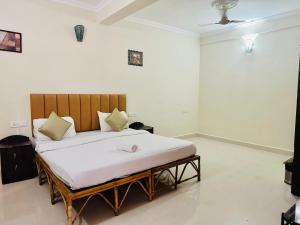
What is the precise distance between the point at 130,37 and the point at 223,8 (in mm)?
1975

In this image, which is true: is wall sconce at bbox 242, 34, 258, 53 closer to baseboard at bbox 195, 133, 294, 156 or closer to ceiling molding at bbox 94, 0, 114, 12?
baseboard at bbox 195, 133, 294, 156

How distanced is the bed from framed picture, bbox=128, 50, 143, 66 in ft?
4.10

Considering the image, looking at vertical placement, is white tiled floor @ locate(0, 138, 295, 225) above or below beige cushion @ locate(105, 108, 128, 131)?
below

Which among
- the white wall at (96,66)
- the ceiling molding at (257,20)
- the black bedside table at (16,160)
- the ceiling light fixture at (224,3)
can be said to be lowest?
the black bedside table at (16,160)

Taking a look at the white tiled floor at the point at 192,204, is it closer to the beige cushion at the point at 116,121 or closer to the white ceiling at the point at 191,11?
the beige cushion at the point at 116,121

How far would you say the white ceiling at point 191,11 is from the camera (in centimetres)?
384

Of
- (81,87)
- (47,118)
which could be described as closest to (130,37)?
(81,87)

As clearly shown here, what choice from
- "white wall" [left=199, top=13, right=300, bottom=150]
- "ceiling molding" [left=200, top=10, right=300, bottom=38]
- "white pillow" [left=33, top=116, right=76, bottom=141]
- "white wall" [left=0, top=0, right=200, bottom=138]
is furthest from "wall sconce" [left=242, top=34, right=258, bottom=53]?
"white pillow" [left=33, top=116, right=76, bottom=141]

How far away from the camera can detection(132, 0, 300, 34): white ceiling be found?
3855 mm

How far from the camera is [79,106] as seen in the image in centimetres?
400

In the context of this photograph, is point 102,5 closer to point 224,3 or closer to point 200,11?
point 200,11

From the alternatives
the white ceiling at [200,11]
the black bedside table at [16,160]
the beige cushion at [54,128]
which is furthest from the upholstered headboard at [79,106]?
the white ceiling at [200,11]

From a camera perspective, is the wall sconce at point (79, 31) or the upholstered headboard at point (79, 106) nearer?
the upholstered headboard at point (79, 106)

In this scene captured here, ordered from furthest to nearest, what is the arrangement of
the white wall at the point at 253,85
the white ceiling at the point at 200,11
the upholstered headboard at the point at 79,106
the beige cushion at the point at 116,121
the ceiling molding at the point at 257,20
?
the white wall at the point at 253,85, the ceiling molding at the point at 257,20, the beige cushion at the point at 116,121, the white ceiling at the point at 200,11, the upholstered headboard at the point at 79,106
